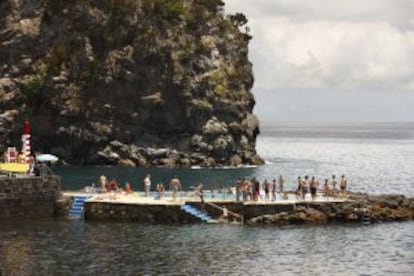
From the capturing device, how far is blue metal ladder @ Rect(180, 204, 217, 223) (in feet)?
194

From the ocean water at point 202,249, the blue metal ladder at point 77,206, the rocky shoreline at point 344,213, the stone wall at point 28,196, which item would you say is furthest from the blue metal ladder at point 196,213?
the stone wall at point 28,196

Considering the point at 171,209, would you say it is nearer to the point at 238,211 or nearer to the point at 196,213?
the point at 196,213

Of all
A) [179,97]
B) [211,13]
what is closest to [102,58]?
[179,97]

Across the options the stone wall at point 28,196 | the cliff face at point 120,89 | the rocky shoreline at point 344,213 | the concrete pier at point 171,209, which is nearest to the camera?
the rocky shoreline at point 344,213

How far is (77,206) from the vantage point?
6250 centimetres

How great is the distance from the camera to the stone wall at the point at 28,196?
59.7m

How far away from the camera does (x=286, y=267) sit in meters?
44.1

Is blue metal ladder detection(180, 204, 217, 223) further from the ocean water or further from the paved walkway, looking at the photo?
the ocean water

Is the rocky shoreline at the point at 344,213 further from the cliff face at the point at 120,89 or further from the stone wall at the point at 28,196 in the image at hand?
the cliff face at the point at 120,89

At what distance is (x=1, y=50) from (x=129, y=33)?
23.4 meters

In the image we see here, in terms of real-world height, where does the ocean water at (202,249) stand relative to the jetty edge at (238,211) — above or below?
below

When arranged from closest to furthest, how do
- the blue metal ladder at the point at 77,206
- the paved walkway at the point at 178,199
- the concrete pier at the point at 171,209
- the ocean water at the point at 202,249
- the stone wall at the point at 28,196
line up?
the ocean water at the point at 202,249 → the concrete pier at the point at 171,209 → the stone wall at the point at 28,196 → the paved walkway at the point at 178,199 → the blue metal ladder at the point at 77,206

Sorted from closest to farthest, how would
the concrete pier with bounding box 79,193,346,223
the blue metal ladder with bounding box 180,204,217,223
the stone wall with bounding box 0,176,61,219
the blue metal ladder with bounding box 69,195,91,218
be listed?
the blue metal ladder with bounding box 180,204,217,223, the concrete pier with bounding box 79,193,346,223, the stone wall with bounding box 0,176,61,219, the blue metal ladder with bounding box 69,195,91,218

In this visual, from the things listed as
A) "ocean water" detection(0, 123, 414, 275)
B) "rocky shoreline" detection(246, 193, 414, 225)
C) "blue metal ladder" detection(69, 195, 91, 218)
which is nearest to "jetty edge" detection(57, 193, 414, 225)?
"rocky shoreline" detection(246, 193, 414, 225)
